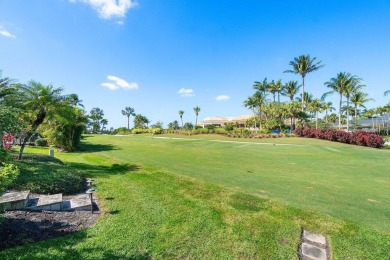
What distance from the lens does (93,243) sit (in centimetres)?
420

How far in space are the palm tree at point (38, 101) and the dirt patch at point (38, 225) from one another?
818cm

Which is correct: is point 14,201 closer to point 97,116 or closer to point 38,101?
point 38,101

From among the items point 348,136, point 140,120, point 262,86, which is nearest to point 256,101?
point 262,86

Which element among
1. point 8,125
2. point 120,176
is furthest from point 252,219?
point 8,125

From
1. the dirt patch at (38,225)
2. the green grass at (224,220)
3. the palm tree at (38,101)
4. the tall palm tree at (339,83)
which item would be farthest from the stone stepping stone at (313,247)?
the tall palm tree at (339,83)

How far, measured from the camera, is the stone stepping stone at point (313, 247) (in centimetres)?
407

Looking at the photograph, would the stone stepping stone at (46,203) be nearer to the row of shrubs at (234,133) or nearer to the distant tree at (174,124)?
the row of shrubs at (234,133)

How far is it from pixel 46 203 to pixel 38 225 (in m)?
0.98

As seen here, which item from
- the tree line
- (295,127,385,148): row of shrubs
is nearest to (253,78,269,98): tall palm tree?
the tree line

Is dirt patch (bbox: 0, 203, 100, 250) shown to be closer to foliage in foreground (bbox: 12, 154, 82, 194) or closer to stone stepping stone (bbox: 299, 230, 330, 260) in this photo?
foliage in foreground (bbox: 12, 154, 82, 194)

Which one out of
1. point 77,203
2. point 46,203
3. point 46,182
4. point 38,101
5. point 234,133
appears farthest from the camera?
point 234,133

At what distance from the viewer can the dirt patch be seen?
4.28 meters

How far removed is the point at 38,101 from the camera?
39.5ft

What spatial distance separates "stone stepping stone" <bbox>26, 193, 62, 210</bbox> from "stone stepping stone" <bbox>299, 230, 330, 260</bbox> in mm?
5515
